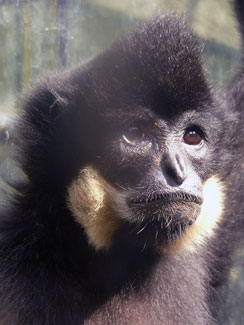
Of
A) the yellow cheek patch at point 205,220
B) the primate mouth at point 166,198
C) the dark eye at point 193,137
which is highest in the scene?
the dark eye at point 193,137

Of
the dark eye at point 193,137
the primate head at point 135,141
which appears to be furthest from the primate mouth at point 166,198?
the dark eye at point 193,137

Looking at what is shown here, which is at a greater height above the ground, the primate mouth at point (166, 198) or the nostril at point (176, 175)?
the nostril at point (176, 175)

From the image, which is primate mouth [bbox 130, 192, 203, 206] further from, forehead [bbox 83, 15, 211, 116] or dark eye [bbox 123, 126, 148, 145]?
forehead [bbox 83, 15, 211, 116]

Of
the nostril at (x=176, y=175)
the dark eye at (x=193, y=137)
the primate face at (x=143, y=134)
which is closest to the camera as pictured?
the nostril at (x=176, y=175)

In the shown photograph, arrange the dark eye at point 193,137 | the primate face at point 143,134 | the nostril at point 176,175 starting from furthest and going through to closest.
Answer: the dark eye at point 193,137 < the primate face at point 143,134 < the nostril at point 176,175

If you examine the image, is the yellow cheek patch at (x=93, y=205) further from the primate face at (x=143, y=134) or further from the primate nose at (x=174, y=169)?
the primate nose at (x=174, y=169)

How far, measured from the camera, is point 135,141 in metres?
2.25

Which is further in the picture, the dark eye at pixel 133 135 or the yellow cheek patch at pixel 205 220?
the yellow cheek patch at pixel 205 220

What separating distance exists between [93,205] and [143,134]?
417 millimetres

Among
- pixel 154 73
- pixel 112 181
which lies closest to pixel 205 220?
pixel 112 181

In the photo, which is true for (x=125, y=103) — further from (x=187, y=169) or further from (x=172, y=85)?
(x=187, y=169)

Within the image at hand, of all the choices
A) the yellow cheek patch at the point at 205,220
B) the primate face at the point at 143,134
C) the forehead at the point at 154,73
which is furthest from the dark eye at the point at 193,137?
the yellow cheek patch at the point at 205,220

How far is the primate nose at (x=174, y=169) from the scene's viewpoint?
2.08m

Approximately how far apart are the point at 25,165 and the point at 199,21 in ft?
8.69
